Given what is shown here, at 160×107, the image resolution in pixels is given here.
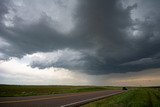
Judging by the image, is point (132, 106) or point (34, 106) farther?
point (132, 106)

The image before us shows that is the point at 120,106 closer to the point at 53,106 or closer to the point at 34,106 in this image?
the point at 53,106

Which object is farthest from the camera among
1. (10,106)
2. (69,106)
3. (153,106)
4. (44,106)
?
(153,106)

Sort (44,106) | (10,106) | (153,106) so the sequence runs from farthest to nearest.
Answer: (153,106) < (44,106) < (10,106)

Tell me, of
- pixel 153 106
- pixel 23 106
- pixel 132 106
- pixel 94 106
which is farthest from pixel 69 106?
pixel 153 106

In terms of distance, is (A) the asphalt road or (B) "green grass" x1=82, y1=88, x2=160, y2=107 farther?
(B) "green grass" x1=82, y1=88, x2=160, y2=107

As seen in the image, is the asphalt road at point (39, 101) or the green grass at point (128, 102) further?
the green grass at point (128, 102)

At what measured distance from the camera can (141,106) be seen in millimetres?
15031

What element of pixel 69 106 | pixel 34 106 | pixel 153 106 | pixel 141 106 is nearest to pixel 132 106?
pixel 141 106

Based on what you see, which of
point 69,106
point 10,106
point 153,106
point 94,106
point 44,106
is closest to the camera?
point 10,106

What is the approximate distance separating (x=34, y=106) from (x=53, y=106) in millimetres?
1195

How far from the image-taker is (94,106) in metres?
14.5

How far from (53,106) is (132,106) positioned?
18.1 feet

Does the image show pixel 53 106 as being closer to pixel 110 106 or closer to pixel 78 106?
pixel 78 106

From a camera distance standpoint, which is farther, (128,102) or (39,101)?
(128,102)
